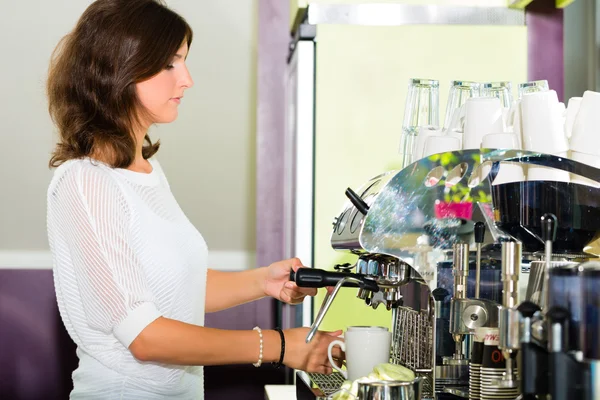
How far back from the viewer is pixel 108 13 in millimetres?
1544

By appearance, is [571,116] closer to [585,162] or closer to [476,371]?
[585,162]

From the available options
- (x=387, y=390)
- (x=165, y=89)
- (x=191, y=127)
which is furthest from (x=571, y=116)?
(x=191, y=127)

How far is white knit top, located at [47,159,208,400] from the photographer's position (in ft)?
4.54

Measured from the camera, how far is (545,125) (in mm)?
1225

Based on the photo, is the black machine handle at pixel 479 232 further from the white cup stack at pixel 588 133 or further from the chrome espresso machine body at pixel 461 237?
the white cup stack at pixel 588 133

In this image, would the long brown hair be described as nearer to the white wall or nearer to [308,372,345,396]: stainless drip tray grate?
[308,372,345,396]: stainless drip tray grate

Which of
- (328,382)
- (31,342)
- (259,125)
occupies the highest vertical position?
(259,125)

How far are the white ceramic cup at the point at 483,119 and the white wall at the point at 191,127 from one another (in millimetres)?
1990

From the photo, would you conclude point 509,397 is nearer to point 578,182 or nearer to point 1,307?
point 578,182

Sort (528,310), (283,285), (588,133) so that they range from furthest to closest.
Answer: (283,285) → (588,133) → (528,310)

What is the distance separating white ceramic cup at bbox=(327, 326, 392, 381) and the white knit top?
1.19 ft

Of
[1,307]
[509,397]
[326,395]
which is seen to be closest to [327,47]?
[326,395]

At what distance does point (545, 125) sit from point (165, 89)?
77 centimetres

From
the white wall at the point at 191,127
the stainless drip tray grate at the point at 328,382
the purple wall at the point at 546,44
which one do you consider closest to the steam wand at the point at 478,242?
the stainless drip tray grate at the point at 328,382
